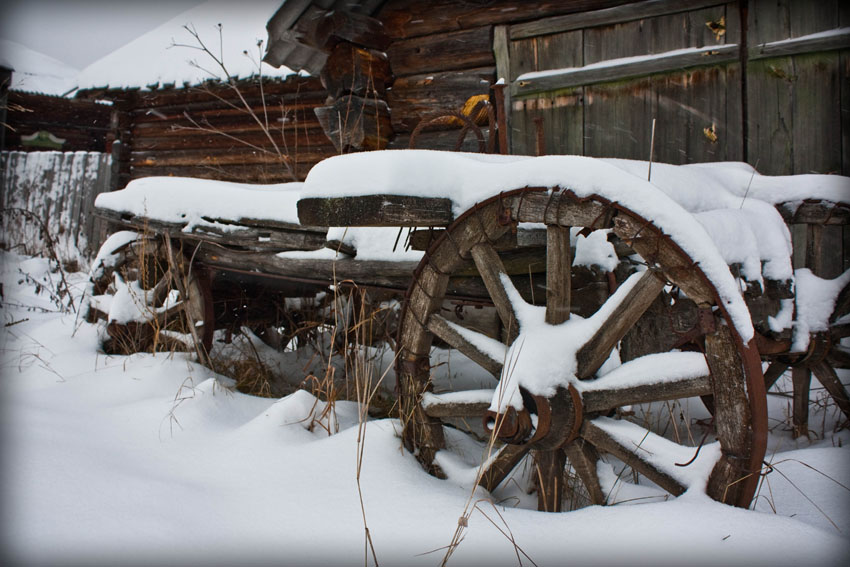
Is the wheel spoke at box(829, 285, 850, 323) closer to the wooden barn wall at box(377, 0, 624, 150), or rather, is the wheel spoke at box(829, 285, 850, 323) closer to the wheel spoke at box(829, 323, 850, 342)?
the wheel spoke at box(829, 323, 850, 342)

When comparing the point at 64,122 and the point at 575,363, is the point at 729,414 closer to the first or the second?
the point at 575,363

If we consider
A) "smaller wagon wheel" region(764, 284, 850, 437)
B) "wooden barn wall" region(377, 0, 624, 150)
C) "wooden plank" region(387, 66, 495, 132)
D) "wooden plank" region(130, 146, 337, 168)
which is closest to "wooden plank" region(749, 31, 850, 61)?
"wooden barn wall" region(377, 0, 624, 150)

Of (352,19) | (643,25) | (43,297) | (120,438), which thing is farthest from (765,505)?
(43,297)

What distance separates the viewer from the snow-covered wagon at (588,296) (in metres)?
1.61

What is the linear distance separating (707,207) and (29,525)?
2.25m

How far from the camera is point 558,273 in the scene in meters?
1.96

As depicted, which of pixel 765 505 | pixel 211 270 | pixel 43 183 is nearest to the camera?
pixel 765 505

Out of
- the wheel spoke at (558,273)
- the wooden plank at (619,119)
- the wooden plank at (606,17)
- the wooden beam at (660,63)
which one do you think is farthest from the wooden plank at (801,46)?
the wheel spoke at (558,273)

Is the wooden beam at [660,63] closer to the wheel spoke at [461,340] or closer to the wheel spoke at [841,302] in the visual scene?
the wheel spoke at [841,302]

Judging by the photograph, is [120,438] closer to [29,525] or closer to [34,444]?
[34,444]

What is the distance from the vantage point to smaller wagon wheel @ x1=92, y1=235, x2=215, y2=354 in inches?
140

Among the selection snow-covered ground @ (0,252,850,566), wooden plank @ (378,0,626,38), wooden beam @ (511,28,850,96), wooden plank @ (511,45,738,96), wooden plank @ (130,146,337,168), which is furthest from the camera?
wooden plank @ (130,146,337,168)

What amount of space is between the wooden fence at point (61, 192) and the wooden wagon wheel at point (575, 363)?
28.8 feet

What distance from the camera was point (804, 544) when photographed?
4.51ft
